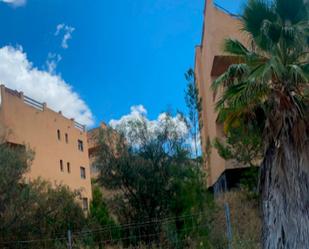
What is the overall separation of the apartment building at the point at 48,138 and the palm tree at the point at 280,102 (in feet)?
Answer: 47.7

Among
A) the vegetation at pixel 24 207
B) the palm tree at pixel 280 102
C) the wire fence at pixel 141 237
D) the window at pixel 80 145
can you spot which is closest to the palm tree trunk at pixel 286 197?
the palm tree at pixel 280 102

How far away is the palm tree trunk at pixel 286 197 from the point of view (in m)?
8.66

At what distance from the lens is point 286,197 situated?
8.85 metres

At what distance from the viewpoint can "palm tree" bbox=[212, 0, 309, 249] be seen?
8.79 meters

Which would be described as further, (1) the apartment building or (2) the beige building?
(1) the apartment building

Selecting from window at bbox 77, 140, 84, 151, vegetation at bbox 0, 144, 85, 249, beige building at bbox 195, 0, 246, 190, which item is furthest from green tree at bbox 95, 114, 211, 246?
window at bbox 77, 140, 84, 151

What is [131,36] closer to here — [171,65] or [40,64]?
[171,65]

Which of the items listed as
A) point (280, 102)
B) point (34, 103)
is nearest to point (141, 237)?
point (280, 102)

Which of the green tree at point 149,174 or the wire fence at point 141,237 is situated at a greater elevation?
the green tree at point 149,174

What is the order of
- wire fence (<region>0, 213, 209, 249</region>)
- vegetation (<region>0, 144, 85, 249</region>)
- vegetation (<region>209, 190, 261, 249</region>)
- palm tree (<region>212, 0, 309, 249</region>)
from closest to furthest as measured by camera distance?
palm tree (<region>212, 0, 309, 249</region>) → vegetation (<region>209, 190, 261, 249</region>) → wire fence (<region>0, 213, 209, 249</region>) → vegetation (<region>0, 144, 85, 249</region>)

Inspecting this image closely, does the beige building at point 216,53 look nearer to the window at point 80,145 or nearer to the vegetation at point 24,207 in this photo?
the vegetation at point 24,207

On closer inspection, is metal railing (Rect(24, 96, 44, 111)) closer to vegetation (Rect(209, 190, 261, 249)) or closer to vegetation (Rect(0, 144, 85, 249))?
vegetation (Rect(0, 144, 85, 249))

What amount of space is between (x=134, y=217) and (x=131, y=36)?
22.7 ft

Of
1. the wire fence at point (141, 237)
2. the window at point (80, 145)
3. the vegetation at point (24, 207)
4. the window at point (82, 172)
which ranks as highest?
the window at point (80, 145)
